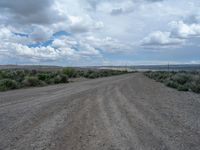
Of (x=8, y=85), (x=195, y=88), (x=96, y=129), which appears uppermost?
(x=96, y=129)

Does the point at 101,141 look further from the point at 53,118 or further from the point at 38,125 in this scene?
the point at 53,118

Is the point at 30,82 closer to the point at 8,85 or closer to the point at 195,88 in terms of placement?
the point at 8,85

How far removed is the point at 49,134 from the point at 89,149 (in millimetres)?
1872

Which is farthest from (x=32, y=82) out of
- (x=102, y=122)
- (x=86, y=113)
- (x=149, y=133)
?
(x=149, y=133)

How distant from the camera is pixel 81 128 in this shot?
27.4ft

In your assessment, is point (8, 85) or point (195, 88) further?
point (8, 85)

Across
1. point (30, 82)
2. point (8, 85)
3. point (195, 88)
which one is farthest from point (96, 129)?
point (30, 82)

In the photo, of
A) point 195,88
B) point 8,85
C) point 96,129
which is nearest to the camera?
point 96,129

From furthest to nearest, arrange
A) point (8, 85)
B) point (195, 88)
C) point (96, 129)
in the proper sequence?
1. point (8, 85)
2. point (195, 88)
3. point (96, 129)

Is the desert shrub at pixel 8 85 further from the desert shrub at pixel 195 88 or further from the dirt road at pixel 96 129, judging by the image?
the desert shrub at pixel 195 88

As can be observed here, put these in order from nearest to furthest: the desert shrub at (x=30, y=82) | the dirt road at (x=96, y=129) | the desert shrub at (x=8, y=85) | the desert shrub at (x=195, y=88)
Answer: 1. the dirt road at (x=96, y=129)
2. the desert shrub at (x=195, y=88)
3. the desert shrub at (x=8, y=85)
4. the desert shrub at (x=30, y=82)

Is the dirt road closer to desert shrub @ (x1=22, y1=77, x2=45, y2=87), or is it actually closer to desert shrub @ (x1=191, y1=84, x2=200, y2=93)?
desert shrub @ (x1=191, y1=84, x2=200, y2=93)

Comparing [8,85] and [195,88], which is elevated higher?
[8,85]

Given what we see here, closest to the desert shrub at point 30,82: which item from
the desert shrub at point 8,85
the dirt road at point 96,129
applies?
the desert shrub at point 8,85
